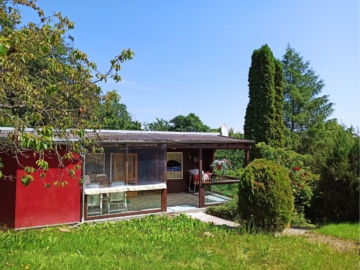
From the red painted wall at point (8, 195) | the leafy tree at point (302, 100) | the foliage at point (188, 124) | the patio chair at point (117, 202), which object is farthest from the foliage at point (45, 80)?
the foliage at point (188, 124)

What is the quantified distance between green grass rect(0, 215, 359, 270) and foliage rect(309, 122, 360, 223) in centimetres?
261

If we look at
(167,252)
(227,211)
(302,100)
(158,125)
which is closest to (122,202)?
(227,211)

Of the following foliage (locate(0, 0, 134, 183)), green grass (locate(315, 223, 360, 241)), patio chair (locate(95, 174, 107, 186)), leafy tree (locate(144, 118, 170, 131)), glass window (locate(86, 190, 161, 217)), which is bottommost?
green grass (locate(315, 223, 360, 241))

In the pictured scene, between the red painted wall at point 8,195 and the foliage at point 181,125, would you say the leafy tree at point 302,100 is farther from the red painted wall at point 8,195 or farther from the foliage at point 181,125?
the red painted wall at point 8,195

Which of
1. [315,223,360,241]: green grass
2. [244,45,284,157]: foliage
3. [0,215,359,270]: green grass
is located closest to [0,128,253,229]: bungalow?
[0,215,359,270]: green grass

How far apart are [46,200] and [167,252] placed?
195 inches

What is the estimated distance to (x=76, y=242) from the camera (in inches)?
239

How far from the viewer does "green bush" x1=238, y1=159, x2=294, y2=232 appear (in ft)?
23.1

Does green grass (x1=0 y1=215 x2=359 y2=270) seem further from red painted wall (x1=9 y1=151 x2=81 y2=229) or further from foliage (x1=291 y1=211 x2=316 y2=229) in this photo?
foliage (x1=291 y1=211 x2=316 y2=229)

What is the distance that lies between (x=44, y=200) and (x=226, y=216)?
597 centimetres

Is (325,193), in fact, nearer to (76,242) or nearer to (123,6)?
(76,242)

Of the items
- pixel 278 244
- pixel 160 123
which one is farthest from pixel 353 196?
pixel 160 123

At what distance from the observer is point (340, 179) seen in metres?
8.39

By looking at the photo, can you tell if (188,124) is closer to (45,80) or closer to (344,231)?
(344,231)
